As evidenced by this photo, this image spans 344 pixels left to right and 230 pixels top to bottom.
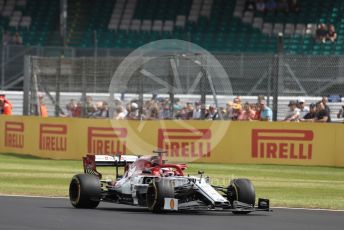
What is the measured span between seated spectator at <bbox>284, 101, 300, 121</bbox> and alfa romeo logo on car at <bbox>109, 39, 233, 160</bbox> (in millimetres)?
1565

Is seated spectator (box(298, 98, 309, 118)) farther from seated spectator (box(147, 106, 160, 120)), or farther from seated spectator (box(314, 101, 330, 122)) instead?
seated spectator (box(147, 106, 160, 120))

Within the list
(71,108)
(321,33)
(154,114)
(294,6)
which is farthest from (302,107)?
(294,6)

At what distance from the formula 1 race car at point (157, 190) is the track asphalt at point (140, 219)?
163 millimetres

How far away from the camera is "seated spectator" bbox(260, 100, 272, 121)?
1105 inches

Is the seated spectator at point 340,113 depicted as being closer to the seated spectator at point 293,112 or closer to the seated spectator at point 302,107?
the seated spectator at point 302,107

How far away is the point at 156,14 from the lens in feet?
174

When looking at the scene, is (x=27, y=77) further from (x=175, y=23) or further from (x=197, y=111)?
(x=175, y=23)

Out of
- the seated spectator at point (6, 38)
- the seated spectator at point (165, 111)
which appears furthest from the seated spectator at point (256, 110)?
the seated spectator at point (6, 38)

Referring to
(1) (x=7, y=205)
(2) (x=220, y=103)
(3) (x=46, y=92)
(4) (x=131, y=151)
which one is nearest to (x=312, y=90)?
(2) (x=220, y=103)

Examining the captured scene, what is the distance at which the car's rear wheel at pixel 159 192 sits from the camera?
1520 cm

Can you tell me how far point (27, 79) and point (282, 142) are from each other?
793cm

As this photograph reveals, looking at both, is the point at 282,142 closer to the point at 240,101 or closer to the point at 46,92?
the point at 240,101

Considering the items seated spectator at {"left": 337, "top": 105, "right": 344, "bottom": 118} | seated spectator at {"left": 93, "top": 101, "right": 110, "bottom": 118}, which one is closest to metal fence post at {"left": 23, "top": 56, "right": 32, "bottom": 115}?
seated spectator at {"left": 93, "top": 101, "right": 110, "bottom": 118}

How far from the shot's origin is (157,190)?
15203 millimetres
